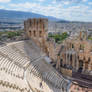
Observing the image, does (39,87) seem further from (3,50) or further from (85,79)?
(85,79)

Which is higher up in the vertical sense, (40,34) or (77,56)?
(40,34)

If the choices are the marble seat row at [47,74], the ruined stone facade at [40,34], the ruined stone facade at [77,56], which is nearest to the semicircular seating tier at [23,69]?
the marble seat row at [47,74]

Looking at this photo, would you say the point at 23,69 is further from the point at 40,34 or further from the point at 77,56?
the point at 77,56

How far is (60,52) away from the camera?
70.1 ft

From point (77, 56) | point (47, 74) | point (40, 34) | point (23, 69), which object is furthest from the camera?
point (40, 34)

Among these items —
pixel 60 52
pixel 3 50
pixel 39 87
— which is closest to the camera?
pixel 39 87

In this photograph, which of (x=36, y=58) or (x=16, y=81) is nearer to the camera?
(x=16, y=81)

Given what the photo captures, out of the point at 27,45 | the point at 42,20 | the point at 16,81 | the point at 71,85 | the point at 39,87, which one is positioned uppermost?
the point at 42,20

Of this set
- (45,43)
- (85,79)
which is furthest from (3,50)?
(85,79)

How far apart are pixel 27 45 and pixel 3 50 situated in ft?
17.8

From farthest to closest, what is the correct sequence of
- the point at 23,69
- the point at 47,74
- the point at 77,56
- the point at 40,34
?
the point at 40,34 < the point at 77,56 < the point at 47,74 < the point at 23,69

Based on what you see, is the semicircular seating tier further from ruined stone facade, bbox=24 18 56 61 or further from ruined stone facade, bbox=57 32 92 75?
ruined stone facade, bbox=57 32 92 75

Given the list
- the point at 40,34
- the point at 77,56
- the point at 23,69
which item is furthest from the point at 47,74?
the point at 40,34

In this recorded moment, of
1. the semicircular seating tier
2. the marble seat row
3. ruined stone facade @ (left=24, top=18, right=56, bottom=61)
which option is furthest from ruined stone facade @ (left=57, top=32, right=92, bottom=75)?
the semicircular seating tier
